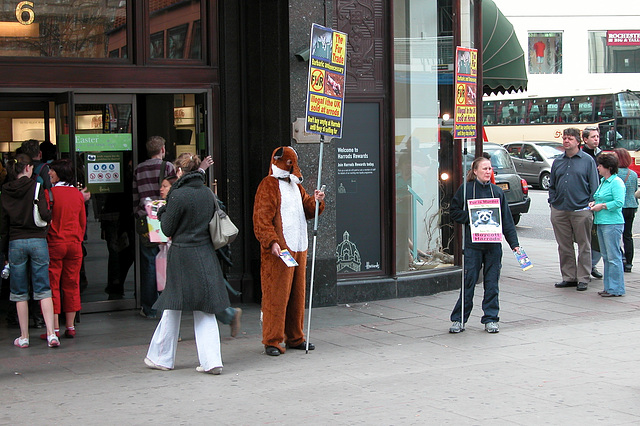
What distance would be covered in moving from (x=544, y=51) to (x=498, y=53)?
34558 mm

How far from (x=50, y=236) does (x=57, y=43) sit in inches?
95.8

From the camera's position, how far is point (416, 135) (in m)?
11.1

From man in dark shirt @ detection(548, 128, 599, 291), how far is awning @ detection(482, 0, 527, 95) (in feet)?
8.42

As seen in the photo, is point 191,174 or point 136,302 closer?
point 191,174

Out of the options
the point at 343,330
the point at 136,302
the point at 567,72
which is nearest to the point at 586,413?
the point at 343,330

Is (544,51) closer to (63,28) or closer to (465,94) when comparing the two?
(465,94)

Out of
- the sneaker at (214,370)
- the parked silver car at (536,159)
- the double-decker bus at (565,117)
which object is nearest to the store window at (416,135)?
the sneaker at (214,370)

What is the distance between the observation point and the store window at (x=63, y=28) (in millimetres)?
9328

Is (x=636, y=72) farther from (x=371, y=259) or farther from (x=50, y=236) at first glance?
(x=50, y=236)

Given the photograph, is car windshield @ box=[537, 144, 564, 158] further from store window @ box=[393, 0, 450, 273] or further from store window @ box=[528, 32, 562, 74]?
store window @ box=[393, 0, 450, 273]

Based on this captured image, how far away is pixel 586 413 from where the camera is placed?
583cm

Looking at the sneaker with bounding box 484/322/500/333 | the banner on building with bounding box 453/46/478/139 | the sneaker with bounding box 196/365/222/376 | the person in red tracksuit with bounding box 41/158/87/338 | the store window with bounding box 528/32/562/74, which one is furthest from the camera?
the store window with bounding box 528/32/562/74

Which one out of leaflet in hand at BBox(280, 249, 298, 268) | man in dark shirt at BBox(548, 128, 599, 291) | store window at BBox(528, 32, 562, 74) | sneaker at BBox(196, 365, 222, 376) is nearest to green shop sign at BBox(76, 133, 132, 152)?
leaflet in hand at BBox(280, 249, 298, 268)

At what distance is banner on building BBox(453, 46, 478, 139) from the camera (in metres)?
9.27
